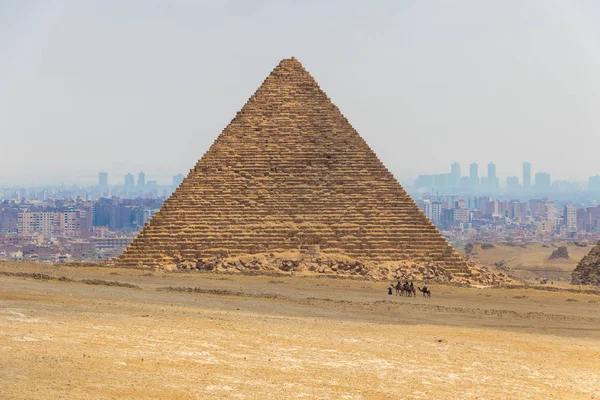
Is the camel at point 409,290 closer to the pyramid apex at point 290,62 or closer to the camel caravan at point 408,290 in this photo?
the camel caravan at point 408,290

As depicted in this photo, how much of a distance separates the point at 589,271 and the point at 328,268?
12.9m

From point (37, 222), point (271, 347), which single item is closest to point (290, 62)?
point (271, 347)

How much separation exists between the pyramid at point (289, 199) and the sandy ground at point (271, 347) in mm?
10974

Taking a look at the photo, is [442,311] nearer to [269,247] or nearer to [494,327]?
[494,327]

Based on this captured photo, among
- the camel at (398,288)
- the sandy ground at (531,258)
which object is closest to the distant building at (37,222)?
the sandy ground at (531,258)

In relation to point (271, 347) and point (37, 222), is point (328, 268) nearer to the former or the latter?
point (271, 347)

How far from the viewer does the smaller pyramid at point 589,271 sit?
43.0 meters

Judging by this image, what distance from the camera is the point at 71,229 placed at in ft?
613

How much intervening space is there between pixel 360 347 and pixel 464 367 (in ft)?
6.28

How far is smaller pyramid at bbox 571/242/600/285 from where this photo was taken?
43044mm

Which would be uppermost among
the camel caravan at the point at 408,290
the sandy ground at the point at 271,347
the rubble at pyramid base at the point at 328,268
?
the rubble at pyramid base at the point at 328,268

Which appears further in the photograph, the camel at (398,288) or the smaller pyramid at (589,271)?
the smaller pyramid at (589,271)

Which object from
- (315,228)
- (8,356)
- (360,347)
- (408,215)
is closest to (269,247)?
(315,228)

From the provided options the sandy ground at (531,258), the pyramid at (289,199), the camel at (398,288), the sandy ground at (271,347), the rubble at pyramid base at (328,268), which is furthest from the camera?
the sandy ground at (531,258)
